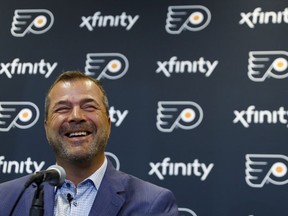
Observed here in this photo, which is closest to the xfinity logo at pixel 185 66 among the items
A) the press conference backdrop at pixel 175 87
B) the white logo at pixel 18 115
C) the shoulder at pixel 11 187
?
the press conference backdrop at pixel 175 87

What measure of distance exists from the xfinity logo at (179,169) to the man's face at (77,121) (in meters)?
1.05

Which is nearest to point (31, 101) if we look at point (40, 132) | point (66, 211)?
point (40, 132)

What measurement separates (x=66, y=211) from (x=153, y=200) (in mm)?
352

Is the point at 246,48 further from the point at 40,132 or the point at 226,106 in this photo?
the point at 40,132

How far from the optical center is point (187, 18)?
3.53m

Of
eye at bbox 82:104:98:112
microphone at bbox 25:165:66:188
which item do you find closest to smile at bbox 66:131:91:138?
eye at bbox 82:104:98:112

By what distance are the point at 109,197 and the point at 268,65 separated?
158cm

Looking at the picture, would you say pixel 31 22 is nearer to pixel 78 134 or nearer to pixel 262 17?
pixel 262 17

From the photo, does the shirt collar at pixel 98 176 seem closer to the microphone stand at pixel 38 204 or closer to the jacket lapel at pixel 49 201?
the jacket lapel at pixel 49 201

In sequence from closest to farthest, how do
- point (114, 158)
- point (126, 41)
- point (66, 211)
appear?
point (66, 211) → point (114, 158) → point (126, 41)

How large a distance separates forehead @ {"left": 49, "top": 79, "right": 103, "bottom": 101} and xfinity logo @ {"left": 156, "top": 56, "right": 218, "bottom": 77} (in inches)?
46.3

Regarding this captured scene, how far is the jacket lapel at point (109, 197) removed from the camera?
211cm

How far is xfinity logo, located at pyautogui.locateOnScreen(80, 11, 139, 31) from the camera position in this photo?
3.62 m

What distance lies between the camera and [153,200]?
214 centimetres
